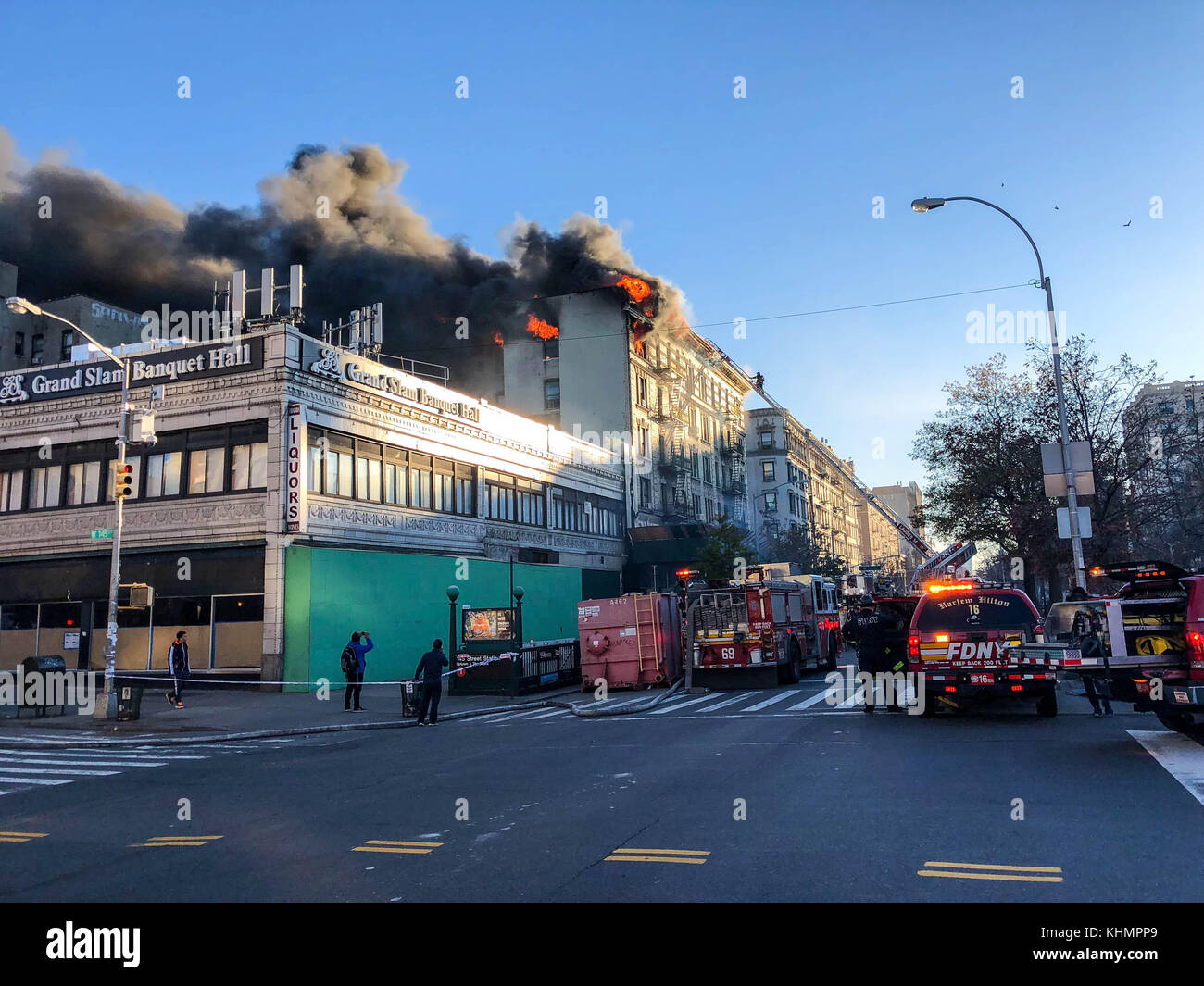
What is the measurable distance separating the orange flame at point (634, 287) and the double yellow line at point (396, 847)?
43.9m

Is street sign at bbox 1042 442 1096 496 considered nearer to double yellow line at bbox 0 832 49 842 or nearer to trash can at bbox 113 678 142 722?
double yellow line at bbox 0 832 49 842

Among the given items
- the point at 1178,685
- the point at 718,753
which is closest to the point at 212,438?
the point at 718,753

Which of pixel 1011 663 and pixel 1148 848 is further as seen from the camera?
pixel 1011 663

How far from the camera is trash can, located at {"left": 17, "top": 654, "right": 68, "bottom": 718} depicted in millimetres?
19812

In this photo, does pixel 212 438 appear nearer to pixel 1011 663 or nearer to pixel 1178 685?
pixel 1011 663

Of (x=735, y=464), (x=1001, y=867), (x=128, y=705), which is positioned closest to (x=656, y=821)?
(x=1001, y=867)

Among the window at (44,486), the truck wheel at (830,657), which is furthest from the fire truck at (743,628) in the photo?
the window at (44,486)

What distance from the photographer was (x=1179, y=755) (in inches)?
393

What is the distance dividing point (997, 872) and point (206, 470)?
25057 mm

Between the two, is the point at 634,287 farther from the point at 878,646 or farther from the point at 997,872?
the point at 997,872

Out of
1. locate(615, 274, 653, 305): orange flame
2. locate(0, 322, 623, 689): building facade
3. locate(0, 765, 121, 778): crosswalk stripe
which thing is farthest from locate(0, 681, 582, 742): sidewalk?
locate(615, 274, 653, 305): orange flame

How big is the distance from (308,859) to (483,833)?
Answer: 55.3 inches

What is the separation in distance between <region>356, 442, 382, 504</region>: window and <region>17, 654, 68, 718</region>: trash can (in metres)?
9.48

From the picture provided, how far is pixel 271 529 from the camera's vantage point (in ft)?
82.2
